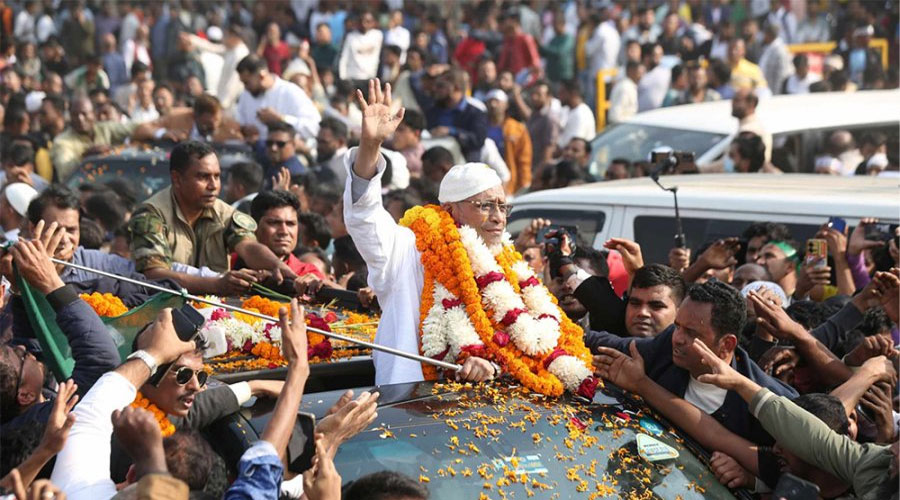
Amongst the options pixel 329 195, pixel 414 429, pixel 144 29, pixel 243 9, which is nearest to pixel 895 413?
pixel 414 429

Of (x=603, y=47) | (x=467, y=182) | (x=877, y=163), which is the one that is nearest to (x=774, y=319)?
(x=467, y=182)

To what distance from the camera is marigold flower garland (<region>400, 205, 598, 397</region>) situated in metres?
5.95

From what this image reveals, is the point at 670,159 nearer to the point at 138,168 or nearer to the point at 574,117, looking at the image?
the point at 138,168

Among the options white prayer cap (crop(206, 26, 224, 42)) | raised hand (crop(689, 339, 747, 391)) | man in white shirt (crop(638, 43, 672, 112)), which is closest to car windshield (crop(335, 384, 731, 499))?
raised hand (crop(689, 339, 747, 391))

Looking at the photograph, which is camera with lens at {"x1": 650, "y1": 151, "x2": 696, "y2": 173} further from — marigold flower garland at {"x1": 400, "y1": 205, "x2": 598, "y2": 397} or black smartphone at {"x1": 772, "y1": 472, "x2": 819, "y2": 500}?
black smartphone at {"x1": 772, "y1": 472, "x2": 819, "y2": 500}

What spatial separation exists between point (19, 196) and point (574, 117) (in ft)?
27.0

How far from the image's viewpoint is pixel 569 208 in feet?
33.4

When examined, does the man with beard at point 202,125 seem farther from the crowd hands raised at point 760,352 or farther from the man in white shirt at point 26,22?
the man in white shirt at point 26,22

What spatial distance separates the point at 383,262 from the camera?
20.6 feet

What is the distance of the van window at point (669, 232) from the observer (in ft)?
31.6

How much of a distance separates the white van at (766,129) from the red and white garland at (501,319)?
7.47 m

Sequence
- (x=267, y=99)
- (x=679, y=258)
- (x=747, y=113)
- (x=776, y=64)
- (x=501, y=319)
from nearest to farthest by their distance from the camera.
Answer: (x=501, y=319) < (x=679, y=258) < (x=747, y=113) < (x=267, y=99) < (x=776, y=64)

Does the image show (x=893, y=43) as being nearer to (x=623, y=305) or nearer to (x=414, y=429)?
(x=623, y=305)

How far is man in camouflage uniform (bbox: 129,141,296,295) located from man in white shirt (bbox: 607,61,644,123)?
11.3 m
